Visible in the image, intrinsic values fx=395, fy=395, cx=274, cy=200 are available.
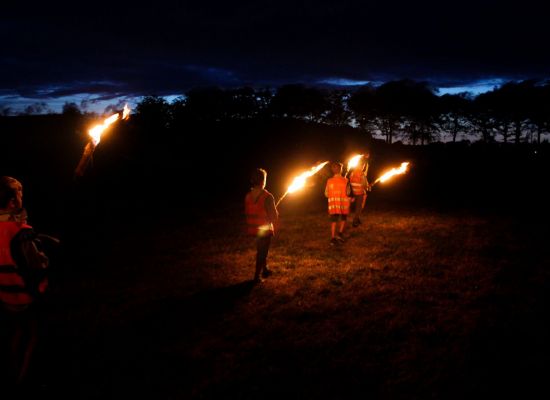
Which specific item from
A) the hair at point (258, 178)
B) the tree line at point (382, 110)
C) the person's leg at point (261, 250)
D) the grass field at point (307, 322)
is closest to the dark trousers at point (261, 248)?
the person's leg at point (261, 250)

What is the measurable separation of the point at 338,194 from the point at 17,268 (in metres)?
8.04

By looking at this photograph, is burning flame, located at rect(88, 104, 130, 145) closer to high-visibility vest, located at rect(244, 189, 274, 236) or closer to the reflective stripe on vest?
the reflective stripe on vest

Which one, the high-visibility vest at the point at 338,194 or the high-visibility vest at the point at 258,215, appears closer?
the high-visibility vest at the point at 258,215

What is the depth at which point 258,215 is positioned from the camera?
772 centimetres

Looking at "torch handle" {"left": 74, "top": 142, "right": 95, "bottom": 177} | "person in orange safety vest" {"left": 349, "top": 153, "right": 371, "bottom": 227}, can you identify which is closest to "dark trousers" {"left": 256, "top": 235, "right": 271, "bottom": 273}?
"torch handle" {"left": 74, "top": 142, "right": 95, "bottom": 177}

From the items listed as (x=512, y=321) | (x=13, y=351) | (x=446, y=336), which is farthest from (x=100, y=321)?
(x=512, y=321)

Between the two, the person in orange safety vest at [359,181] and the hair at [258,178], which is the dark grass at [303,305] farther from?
the hair at [258,178]

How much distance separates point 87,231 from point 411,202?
14.0 meters

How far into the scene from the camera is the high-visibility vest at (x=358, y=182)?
13062mm

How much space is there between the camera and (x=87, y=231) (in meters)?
14.6

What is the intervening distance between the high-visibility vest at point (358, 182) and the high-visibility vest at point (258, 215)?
19.9 feet

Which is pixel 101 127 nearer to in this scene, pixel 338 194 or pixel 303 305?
pixel 303 305


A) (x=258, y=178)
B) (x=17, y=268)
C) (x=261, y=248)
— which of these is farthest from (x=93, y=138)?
(x=261, y=248)

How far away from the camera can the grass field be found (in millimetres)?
4879
